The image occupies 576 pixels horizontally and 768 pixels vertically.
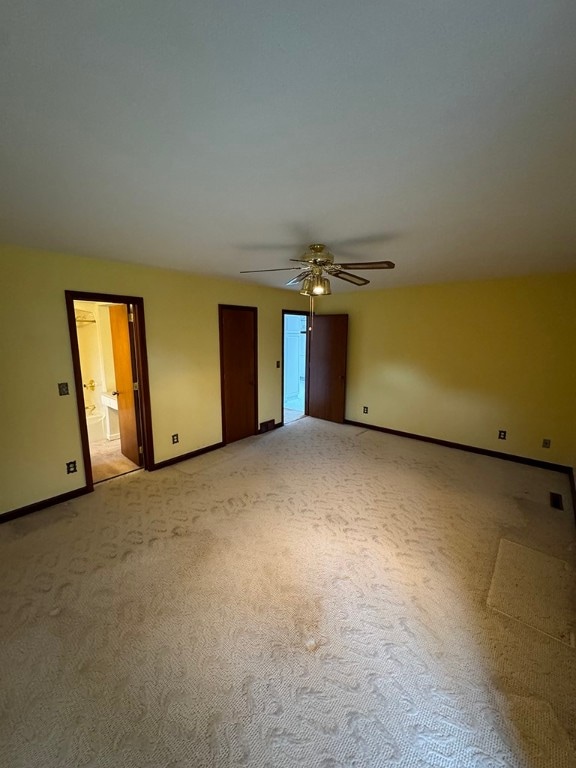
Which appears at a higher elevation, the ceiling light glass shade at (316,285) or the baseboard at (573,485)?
the ceiling light glass shade at (316,285)

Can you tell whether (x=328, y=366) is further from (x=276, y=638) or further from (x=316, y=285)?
(x=276, y=638)

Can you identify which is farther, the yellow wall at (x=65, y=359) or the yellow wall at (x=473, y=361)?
the yellow wall at (x=473, y=361)

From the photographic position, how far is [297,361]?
301 inches

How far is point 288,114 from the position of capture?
110cm

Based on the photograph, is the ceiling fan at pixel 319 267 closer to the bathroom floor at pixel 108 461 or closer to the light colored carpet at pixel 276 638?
the light colored carpet at pixel 276 638

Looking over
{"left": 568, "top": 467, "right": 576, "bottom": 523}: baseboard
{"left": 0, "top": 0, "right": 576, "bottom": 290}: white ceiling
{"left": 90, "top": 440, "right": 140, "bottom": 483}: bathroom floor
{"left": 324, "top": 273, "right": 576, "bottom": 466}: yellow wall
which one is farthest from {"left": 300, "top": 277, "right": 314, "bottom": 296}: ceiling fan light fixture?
{"left": 568, "top": 467, "right": 576, "bottom": 523}: baseboard

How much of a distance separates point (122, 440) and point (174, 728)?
3.48 meters

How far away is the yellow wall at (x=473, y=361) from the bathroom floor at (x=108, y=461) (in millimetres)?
3731

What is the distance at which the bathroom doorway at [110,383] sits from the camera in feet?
10.7

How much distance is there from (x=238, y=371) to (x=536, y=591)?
12.7ft

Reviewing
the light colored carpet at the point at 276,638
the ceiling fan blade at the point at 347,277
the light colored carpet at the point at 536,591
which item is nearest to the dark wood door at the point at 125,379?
the light colored carpet at the point at 276,638

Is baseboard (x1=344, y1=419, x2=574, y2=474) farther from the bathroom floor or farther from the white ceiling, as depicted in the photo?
the bathroom floor

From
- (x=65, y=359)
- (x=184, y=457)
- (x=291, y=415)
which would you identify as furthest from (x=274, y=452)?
(x=65, y=359)

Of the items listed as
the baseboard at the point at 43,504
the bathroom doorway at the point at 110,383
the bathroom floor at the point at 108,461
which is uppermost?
the bathroom doorway at the point at 110,383
